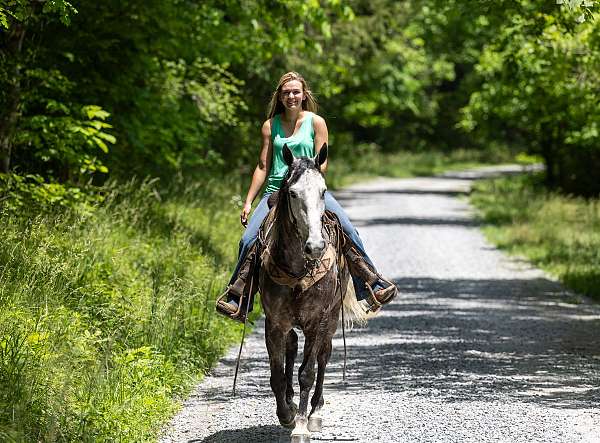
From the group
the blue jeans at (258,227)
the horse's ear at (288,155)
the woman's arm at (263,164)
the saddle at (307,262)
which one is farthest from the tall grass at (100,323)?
the horse's ear at (288,155)

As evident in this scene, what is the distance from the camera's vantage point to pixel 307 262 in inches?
316

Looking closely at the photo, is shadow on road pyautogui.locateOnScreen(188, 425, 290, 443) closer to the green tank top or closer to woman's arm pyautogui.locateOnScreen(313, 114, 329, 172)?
the green tank top

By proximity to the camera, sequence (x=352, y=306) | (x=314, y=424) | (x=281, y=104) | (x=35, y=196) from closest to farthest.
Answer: (x=314, y=424)
(x=281, y=104)
(x=352, y=306)
(x=35, y=196)

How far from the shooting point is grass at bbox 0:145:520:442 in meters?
7.75

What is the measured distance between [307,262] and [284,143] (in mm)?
978

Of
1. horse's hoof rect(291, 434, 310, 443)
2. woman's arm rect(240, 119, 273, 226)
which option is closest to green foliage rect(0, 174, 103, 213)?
woman's arm rect(240, 119, 273, 226)

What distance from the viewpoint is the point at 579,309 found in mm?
16188

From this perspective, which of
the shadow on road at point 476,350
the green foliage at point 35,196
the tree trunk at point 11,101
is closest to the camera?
the shadow on road at point 476,350

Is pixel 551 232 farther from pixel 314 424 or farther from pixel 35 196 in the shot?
pixel 314 424

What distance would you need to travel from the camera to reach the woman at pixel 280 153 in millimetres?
8625

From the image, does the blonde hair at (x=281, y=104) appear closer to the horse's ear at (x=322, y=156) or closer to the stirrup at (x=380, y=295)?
the horse's ear at (x=322, y=156)

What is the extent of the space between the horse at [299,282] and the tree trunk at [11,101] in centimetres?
654

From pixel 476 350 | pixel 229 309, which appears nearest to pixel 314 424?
pixel 229 309

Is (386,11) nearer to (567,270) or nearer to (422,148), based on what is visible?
(567,270)
